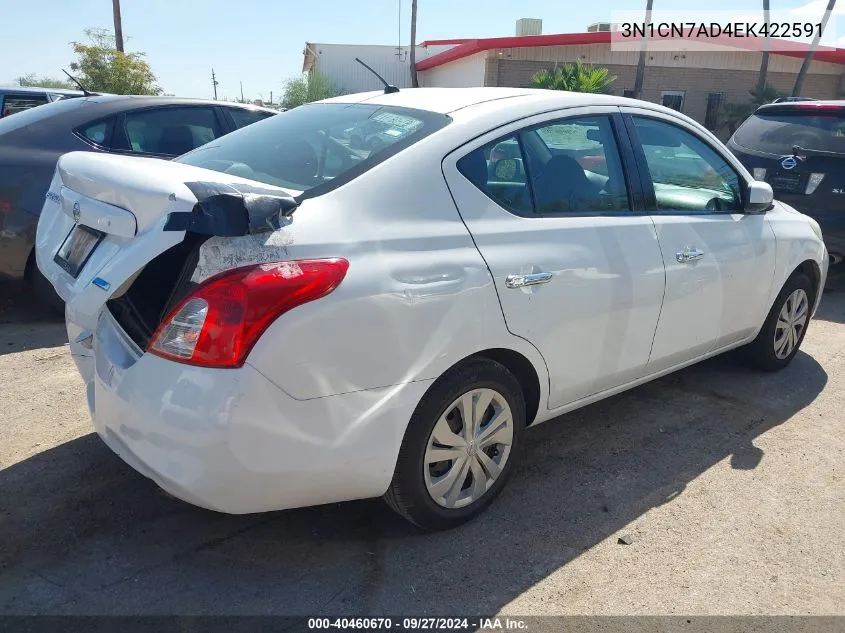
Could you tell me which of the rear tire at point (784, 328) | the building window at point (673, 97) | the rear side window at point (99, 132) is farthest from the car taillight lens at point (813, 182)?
the building window at point (673, 97)

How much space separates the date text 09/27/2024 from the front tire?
42cm

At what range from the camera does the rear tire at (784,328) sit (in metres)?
4.42

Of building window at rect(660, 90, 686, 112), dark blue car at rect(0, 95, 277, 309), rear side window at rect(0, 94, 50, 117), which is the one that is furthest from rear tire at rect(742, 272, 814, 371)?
building window at rect(660, 90, 686, 112)

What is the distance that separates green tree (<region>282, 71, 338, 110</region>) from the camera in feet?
110

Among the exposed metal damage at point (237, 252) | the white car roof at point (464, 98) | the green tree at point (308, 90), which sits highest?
the white car roof at point (464, 98)

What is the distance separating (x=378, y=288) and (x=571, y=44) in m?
27.0

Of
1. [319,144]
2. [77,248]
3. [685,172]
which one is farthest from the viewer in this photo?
[685,172]

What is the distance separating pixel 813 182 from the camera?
6625 millimetres

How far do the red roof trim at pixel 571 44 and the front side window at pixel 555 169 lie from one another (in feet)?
79.7

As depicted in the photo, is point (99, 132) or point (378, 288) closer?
point (378, 288)

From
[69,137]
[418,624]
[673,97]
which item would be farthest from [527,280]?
[673,97]

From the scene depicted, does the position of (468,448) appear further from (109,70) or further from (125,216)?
(109,70)

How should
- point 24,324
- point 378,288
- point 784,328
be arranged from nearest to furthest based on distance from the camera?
1. point 378,288
2. point 784,328
3. point 24,324

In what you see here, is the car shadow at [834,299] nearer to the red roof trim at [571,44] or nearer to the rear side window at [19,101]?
the rear side window at [19,101]
